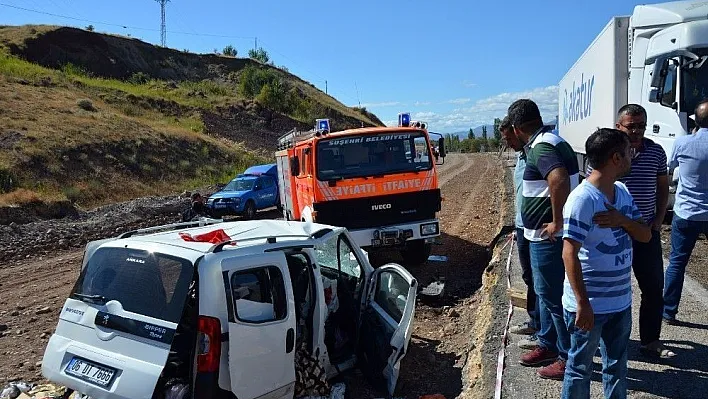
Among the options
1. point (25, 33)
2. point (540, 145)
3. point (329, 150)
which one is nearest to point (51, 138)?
point (329, 150)

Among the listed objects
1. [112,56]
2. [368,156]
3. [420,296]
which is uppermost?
A: [112,56]

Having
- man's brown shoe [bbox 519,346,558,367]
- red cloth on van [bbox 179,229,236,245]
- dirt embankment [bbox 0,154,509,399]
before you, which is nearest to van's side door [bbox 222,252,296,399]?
red cloth on van [bbox 179,229,236,245]

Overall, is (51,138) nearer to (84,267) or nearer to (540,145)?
(84,267)

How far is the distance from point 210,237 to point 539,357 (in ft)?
8.59

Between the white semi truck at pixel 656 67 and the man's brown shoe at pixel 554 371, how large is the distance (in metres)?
4.87

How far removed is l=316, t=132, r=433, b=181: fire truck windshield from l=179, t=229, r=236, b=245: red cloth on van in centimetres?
475

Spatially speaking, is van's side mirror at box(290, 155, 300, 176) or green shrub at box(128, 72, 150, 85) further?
green shrub at box(128, 72, 150, 85)

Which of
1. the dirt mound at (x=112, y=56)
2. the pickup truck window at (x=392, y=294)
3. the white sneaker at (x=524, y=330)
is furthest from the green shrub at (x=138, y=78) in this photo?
the white sneaker at (x=524, y=330)

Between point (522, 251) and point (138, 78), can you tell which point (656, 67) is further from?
point (138, 78)

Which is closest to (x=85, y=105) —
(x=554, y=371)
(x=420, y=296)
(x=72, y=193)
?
(x=72, y=193)

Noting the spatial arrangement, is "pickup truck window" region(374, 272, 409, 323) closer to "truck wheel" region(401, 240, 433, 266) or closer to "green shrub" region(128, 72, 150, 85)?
"truck wheel" region(401, 240, 433, 266)

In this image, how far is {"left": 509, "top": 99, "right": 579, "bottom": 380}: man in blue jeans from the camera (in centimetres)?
377

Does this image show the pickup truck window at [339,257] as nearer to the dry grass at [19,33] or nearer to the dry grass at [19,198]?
the dry grass at [19,198]

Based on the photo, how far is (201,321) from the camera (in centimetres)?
388
